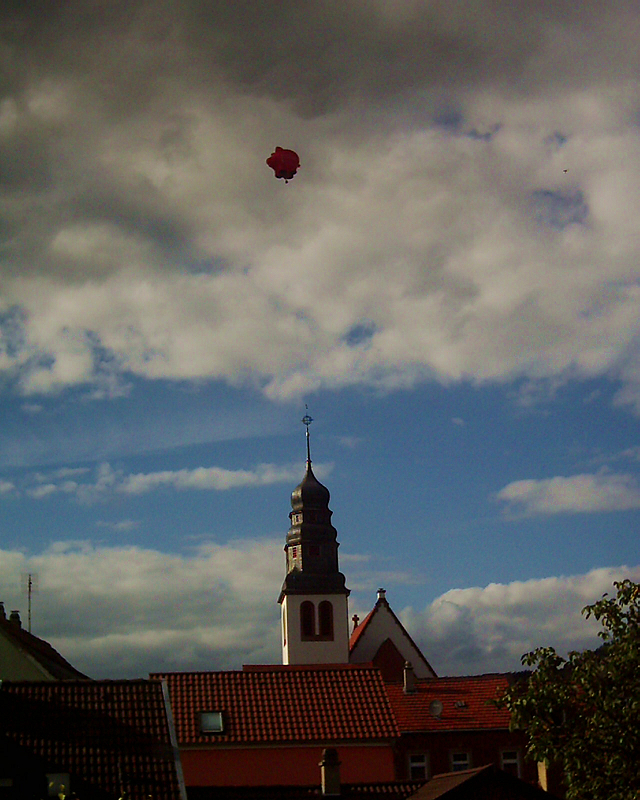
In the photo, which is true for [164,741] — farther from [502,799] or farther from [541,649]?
[541,649]

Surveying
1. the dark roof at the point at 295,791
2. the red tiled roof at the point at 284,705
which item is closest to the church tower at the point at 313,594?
the red tiled roof at the point at 284,705

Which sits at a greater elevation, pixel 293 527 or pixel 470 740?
pixel 293 527

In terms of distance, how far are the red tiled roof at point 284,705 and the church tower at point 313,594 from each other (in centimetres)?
3214

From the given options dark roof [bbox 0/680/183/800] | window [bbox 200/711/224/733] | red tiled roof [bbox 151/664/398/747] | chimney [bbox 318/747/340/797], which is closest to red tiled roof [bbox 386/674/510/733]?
red tiled roof [bbox 151/664/398/747]

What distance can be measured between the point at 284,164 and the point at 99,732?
1576 centimetres

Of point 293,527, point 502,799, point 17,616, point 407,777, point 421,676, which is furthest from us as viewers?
point 293,527

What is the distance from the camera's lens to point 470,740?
46.0 metres

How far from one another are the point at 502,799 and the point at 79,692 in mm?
11928

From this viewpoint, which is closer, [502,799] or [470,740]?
[502,799]

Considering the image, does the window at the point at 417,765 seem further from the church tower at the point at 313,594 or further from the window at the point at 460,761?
the church tower at the point at 313,594

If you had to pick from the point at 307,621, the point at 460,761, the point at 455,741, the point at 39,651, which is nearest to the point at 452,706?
the point at 455,741

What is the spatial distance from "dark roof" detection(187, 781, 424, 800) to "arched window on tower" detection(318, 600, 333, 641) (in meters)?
44.2

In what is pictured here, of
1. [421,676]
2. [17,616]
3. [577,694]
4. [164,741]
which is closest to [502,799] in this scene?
[577,694]

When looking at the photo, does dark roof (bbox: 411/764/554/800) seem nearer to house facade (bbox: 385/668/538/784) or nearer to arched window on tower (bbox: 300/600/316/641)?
house facade (bbox: 385/668/538/784)
